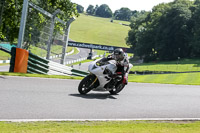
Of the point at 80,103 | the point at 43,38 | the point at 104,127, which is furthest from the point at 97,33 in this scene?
the point at 104,127

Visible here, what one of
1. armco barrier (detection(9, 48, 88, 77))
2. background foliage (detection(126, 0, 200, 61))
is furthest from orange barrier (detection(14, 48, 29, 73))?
background foliage (detection(126, 0, 200, 61))

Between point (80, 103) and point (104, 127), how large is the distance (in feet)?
8.02

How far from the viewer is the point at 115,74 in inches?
404

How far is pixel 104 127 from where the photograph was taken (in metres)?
6.51

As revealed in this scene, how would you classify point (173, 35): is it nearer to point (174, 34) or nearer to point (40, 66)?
point (174, 34)

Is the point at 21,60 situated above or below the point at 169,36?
below

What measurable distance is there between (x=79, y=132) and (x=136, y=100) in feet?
15.7

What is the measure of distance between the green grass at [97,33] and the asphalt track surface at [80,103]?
124784 mm

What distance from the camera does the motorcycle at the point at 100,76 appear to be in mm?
9945

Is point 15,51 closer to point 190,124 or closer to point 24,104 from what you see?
point 24,104

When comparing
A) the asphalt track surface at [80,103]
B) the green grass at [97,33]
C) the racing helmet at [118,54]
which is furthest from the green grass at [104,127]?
the green grass at [97,33]

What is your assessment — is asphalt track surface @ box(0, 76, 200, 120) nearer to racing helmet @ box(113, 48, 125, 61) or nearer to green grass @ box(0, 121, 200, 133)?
green grass @ box(0, 121, 200, 133)

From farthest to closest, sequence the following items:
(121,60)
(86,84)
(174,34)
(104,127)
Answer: (174,34) → (121,60) → (86,84) → (104,127)

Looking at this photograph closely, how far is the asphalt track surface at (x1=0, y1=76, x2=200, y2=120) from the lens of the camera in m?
7.48
